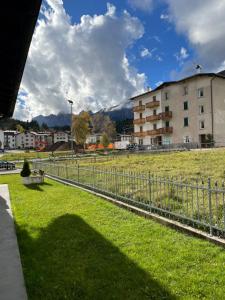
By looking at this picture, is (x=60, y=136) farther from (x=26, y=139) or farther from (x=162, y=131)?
(x=162, y=131)

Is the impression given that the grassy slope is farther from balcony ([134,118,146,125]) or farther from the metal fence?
balcony ([134,118,146,125])

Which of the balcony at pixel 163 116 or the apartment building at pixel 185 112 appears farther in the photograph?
the balcony at pixel 163 116

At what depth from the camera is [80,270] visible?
5.25 m

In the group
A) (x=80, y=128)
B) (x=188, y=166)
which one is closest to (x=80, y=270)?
(x=188, y=166)

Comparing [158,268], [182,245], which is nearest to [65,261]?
[158,268]

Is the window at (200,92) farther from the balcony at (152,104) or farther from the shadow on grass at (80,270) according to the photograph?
the shadow on grass at (80,270)

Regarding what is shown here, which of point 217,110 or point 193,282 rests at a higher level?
point 217,110

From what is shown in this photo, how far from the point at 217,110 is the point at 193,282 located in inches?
1694

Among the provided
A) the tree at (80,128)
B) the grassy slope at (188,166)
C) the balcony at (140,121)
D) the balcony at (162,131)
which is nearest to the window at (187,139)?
the balcony at (162,131)

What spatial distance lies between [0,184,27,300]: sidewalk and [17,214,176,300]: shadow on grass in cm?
12

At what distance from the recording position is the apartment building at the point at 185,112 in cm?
4438

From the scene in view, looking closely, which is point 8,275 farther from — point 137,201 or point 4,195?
point 4,195

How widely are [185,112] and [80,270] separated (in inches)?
1788

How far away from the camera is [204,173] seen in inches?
528
